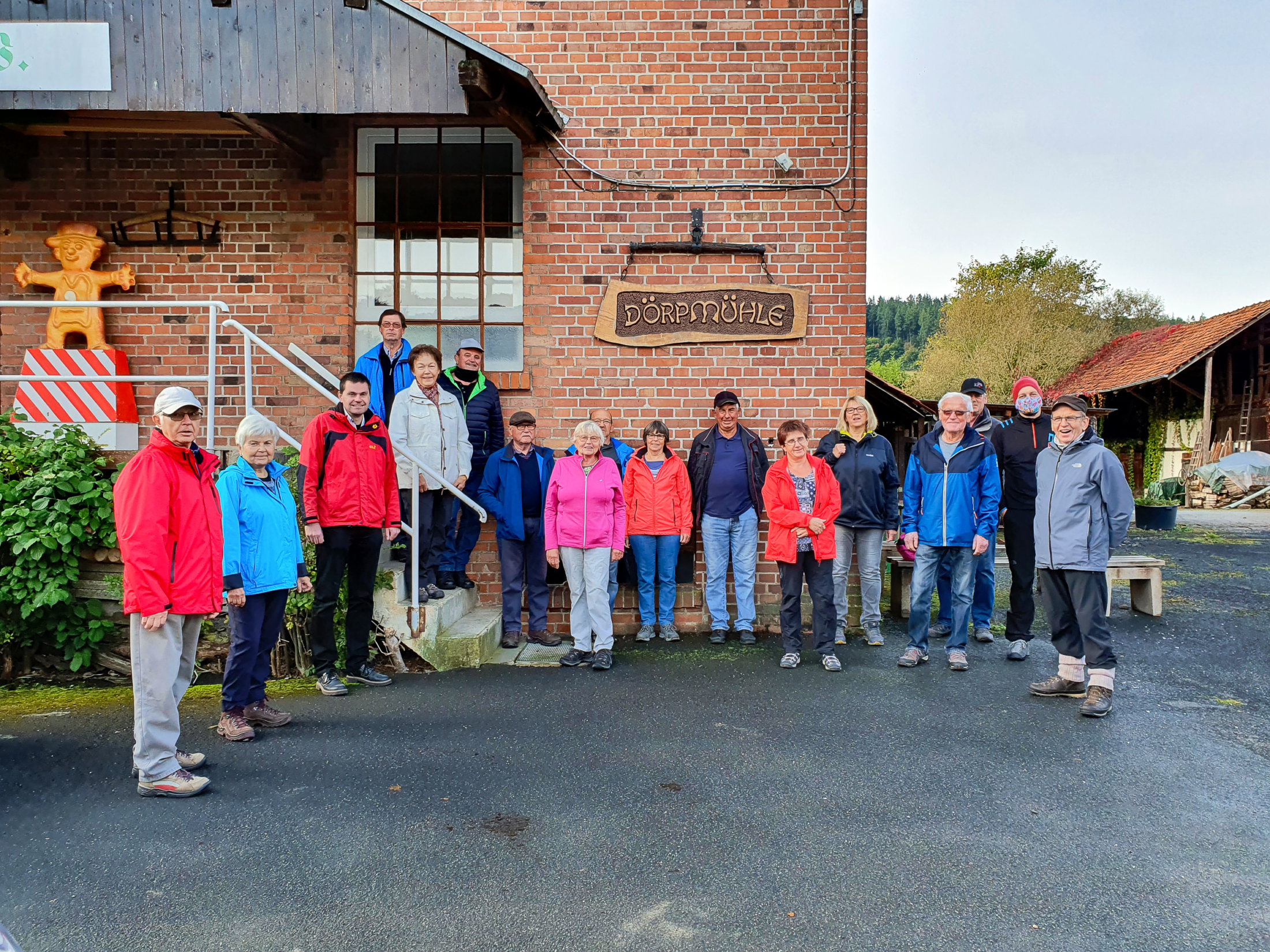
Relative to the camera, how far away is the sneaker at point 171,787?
3566 millimetres

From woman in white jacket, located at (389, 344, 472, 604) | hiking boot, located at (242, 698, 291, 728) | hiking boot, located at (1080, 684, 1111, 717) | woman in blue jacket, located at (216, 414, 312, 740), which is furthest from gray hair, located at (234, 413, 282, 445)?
hiking boot, located at (1080, 684, 1111, 717)

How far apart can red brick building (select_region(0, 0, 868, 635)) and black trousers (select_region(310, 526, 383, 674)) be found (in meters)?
1.62

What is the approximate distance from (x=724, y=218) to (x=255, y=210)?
3895 millimetres

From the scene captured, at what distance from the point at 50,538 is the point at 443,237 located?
372 cm

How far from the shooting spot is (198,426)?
12.6ft

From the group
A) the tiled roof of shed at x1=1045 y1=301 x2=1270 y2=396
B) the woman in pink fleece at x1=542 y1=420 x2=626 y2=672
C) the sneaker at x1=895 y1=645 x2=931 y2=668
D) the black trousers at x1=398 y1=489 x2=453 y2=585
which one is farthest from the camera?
the tiled roof of shed at x1=1045 y1=301 x2=1270 y2=396

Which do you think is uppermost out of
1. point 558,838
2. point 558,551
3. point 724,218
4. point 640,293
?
point 724,218

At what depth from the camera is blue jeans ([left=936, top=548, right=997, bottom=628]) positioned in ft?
21.2

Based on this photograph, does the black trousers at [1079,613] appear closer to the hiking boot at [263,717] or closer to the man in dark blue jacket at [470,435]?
the man in dark blue jacket at [470,435]

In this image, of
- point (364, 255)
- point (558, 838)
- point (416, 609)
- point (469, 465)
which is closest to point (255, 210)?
point (364, 255)

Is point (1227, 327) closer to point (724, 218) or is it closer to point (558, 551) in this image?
point (724, 218)

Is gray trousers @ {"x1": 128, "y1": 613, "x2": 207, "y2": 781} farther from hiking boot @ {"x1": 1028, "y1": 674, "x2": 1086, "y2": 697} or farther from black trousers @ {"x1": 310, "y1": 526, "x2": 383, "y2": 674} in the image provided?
hiking boot @ {"x1": 1028, "y1": 674, "x2": 1086, "y2": 697}

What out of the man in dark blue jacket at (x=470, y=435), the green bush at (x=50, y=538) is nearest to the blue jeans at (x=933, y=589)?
the man in dark blue jacket at (x=470, y=435)

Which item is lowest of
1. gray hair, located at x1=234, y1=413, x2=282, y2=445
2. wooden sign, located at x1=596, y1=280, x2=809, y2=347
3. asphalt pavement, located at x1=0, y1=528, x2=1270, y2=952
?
asphalt pavement, located at x1=0, y1=528, x2=1270, y2=952
